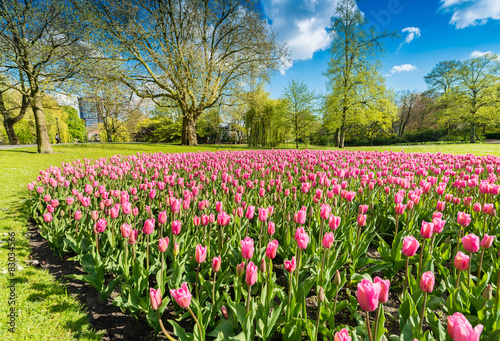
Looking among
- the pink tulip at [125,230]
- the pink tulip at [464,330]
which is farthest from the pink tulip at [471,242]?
the pink tulip at [125,230]

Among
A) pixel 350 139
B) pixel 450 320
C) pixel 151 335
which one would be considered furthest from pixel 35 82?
pixel 350 139

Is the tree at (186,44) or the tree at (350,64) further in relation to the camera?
the tree at (350,64)

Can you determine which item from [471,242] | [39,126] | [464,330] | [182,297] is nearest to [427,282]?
[464,330]

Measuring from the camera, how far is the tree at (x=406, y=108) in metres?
55.9

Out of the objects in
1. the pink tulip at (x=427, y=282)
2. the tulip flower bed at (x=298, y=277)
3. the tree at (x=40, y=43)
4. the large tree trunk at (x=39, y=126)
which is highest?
the tree at (x=40, y=43)

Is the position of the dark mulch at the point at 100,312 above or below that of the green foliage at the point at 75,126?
below

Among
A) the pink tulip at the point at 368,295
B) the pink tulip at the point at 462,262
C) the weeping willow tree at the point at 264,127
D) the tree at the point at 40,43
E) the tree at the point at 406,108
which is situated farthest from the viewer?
the tree at the point at 406,108

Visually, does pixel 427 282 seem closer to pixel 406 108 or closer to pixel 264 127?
pixel 264 127

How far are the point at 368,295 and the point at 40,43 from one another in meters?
18.9

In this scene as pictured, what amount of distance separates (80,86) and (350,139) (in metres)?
48.2

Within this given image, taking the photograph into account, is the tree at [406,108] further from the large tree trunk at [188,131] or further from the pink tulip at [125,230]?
the pink tulip at [125,230]

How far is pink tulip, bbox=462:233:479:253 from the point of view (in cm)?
166

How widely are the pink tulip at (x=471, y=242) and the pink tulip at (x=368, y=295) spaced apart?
104cm

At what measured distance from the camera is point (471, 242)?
1679 millimetres
